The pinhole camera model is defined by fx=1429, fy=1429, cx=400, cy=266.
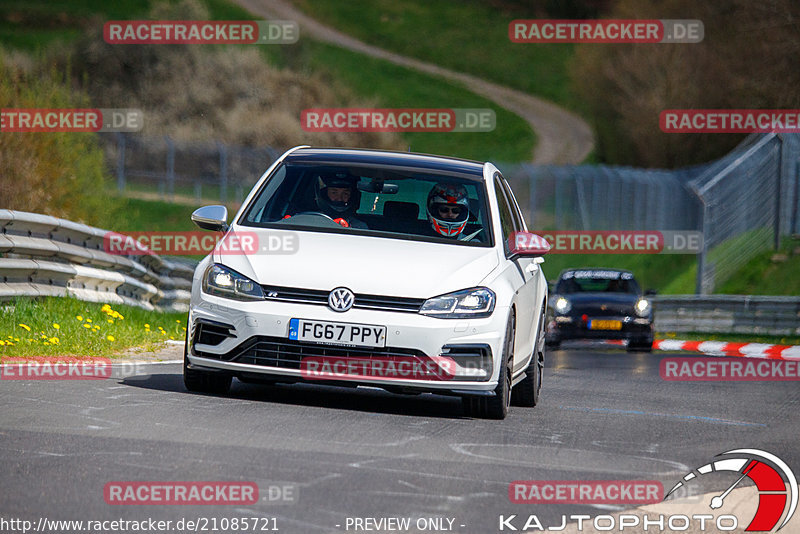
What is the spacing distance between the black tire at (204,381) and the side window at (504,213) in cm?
215

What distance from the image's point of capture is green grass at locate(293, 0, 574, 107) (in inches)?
3531

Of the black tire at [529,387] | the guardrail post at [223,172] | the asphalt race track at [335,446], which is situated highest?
the guardrail post at [223,172]

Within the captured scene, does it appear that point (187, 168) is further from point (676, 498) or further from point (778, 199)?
point (676, 498)

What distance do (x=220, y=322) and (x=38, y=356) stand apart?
3226 mm

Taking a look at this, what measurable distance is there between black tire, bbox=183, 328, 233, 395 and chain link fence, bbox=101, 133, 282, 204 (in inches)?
1319

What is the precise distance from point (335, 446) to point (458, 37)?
90677 mm

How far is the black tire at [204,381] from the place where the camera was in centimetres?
952

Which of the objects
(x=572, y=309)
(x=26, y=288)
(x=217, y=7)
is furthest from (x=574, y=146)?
(x=26, y=288)

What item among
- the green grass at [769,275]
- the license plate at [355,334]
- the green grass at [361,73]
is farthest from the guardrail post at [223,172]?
the license plate at [355,334]

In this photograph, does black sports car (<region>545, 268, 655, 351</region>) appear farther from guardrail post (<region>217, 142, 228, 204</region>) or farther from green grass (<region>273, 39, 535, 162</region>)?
green grass (<region>273, 39, 535, 162</region>)

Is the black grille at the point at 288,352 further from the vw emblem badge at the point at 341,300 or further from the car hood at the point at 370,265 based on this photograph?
the car hood at the point at 370,265

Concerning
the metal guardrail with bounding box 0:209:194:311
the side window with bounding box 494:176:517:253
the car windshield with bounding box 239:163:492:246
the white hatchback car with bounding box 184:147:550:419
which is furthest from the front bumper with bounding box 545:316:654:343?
the white hatchback car with bounding box 184:147:550:419

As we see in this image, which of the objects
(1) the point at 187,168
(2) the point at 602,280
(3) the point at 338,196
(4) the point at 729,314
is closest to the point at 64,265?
(3) the point at 338,196

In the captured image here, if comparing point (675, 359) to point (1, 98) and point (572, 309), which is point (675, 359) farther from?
point (1, 98)
